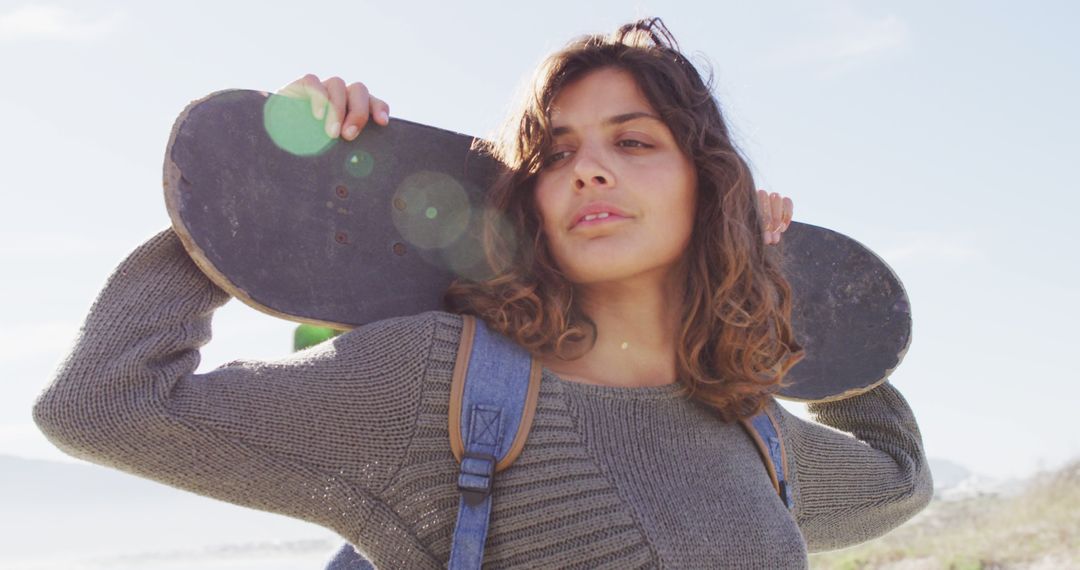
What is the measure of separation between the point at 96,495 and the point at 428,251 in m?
41.1

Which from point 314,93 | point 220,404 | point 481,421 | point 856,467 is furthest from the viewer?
point 856,467

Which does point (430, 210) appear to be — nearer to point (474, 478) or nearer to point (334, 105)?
point (334, 105)

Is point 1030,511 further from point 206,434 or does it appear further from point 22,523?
point 22,523

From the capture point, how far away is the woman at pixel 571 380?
4.84ft

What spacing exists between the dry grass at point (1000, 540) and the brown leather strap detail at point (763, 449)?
518cm

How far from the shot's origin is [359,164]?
1.86m

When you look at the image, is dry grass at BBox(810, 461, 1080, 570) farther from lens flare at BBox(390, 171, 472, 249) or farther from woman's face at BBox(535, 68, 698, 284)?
lens flare at BBox(390, 171, 472, 249)

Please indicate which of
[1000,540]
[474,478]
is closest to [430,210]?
[474,478]

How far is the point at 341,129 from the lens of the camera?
1805 mm

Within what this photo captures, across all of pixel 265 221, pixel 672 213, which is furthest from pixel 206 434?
pixel 672 213

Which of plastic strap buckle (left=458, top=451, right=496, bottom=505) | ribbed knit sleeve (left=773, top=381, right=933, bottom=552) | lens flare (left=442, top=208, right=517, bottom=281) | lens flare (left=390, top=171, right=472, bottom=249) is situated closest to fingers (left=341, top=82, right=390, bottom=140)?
lens flare (left=390, top=171, right=472, bottom=249)

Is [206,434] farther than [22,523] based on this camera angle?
No

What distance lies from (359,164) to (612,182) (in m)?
0.48

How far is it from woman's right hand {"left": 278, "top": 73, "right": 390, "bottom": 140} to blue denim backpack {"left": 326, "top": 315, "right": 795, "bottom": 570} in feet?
1.34
